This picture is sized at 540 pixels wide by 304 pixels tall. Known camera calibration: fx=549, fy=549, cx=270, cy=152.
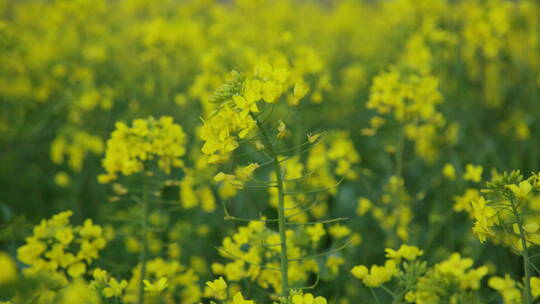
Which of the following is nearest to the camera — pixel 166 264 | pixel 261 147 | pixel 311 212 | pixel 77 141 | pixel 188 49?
pixel 261 147

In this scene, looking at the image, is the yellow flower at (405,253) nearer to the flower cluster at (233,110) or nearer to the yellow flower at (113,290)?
the flower cluster at (233,110)

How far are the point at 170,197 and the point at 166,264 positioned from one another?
5.25ft

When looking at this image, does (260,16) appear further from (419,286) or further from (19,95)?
(419,286)

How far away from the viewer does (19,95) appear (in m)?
4.35

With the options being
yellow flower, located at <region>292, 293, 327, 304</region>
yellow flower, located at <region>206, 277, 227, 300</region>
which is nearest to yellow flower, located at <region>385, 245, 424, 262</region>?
yellow flower, located at <region>292, 293, 327, 304</region>

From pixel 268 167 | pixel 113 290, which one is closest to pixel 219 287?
pixel 113 290

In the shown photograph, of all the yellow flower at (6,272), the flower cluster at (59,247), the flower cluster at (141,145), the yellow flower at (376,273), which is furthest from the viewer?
the flower cluster at (141,145)

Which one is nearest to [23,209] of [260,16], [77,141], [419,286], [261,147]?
[77,141]

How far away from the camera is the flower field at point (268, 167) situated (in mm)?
1682

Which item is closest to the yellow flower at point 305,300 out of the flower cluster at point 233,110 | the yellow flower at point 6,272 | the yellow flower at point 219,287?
the yellow flower at point 219,287

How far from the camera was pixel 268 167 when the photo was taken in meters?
4.08

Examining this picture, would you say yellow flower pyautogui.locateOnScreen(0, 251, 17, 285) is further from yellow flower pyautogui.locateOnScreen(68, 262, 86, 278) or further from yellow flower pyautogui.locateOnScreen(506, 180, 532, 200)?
yellow flower pyautogui.locateOnScreen(506, 180, 532, 200)

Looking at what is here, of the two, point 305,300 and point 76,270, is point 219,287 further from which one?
point 76,270

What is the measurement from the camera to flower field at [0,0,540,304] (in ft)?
5.52
